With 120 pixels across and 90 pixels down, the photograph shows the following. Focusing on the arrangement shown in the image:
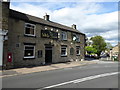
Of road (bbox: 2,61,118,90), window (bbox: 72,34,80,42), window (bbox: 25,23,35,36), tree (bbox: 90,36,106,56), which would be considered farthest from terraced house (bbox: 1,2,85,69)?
tree (bbox: 90,36,106,56)

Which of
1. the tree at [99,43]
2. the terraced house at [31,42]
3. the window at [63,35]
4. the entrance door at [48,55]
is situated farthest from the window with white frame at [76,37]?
the tree at [99,43]

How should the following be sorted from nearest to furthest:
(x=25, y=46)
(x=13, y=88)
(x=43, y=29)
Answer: (x=13, y=88) < (x=25, y=46) < (x=43, y=29)

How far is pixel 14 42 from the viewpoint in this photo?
51.4ft

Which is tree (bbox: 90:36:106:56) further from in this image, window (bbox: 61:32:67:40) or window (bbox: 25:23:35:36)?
window (bbox: 25:23:35:36)

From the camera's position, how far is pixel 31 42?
58.3ft

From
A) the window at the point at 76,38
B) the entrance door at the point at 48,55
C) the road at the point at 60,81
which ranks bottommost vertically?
the road at the point at 60,81

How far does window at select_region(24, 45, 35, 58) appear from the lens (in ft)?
56.0

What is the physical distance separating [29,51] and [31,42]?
1.26 metres

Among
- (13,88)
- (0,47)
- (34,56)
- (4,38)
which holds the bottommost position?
(13,88)

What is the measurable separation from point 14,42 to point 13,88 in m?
9.61

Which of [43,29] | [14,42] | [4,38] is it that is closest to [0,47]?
[4,38]

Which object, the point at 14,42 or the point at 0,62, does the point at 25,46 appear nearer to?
the point at 14,42

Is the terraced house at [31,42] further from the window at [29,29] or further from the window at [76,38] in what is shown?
the window at [76,38]

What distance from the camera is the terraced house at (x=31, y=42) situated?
46.9 ft
